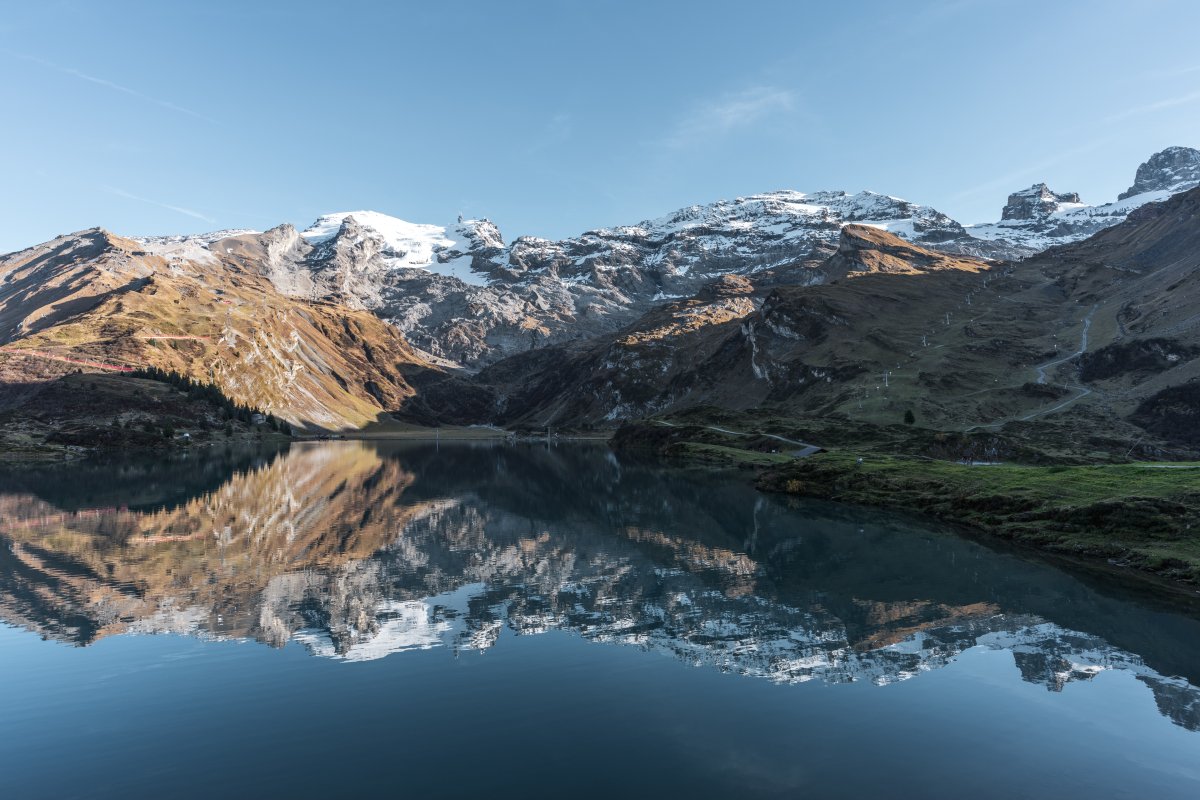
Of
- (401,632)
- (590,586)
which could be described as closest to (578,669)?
(401,632)

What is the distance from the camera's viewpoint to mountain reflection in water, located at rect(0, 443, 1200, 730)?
116ft

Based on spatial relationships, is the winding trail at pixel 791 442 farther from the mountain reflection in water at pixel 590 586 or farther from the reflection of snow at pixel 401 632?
the reflection of snow at pixel 401 632

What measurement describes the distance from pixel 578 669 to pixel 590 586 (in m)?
17.9

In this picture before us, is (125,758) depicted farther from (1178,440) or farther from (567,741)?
(1178,440)

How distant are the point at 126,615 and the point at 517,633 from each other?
2498 centimetres

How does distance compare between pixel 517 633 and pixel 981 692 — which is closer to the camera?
pixel 981 692

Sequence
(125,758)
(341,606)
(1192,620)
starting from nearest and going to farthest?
(125,758) → (1192,620) → (341,606)

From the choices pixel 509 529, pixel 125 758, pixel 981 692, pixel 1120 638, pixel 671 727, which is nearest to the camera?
pixel 125 758

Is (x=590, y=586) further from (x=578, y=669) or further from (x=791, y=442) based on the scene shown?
(x=791, y=442)

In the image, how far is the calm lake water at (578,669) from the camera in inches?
862

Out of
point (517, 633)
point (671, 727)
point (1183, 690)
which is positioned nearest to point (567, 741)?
point (671, 727)

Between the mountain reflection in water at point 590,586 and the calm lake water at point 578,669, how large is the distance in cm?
30

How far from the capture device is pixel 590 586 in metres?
50.0

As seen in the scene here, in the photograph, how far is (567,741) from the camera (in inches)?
945
